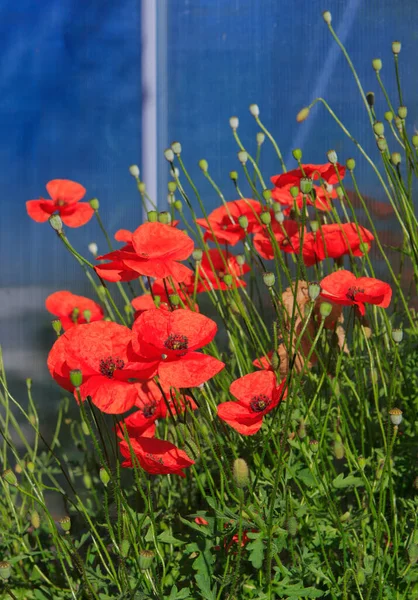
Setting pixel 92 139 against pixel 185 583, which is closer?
pixel 185 583

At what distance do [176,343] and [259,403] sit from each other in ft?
0.44

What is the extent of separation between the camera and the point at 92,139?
2201 millimetres

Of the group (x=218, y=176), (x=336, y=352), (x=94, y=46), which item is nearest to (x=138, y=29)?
(x=94, y=46)

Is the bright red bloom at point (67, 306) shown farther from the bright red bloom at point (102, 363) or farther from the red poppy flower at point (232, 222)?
the bright red bloom at point (102, 363)

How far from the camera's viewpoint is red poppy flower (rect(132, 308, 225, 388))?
79cm

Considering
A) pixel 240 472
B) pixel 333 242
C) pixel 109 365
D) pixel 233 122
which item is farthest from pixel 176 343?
pixel 233 122

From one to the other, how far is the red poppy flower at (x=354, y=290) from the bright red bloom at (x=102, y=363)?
28cm

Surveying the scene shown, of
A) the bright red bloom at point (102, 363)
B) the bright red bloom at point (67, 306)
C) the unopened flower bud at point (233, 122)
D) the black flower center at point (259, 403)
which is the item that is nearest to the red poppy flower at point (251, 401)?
the black flower center at point (259, 403)

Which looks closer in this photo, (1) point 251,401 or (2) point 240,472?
(2) point 240,472

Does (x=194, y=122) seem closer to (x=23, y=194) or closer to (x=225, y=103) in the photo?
(x=225, y=103)

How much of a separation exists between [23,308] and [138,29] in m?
0.90

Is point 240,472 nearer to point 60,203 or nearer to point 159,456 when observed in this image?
point 159,456

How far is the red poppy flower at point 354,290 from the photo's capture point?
0.96 metres

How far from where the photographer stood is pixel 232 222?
1.27m
